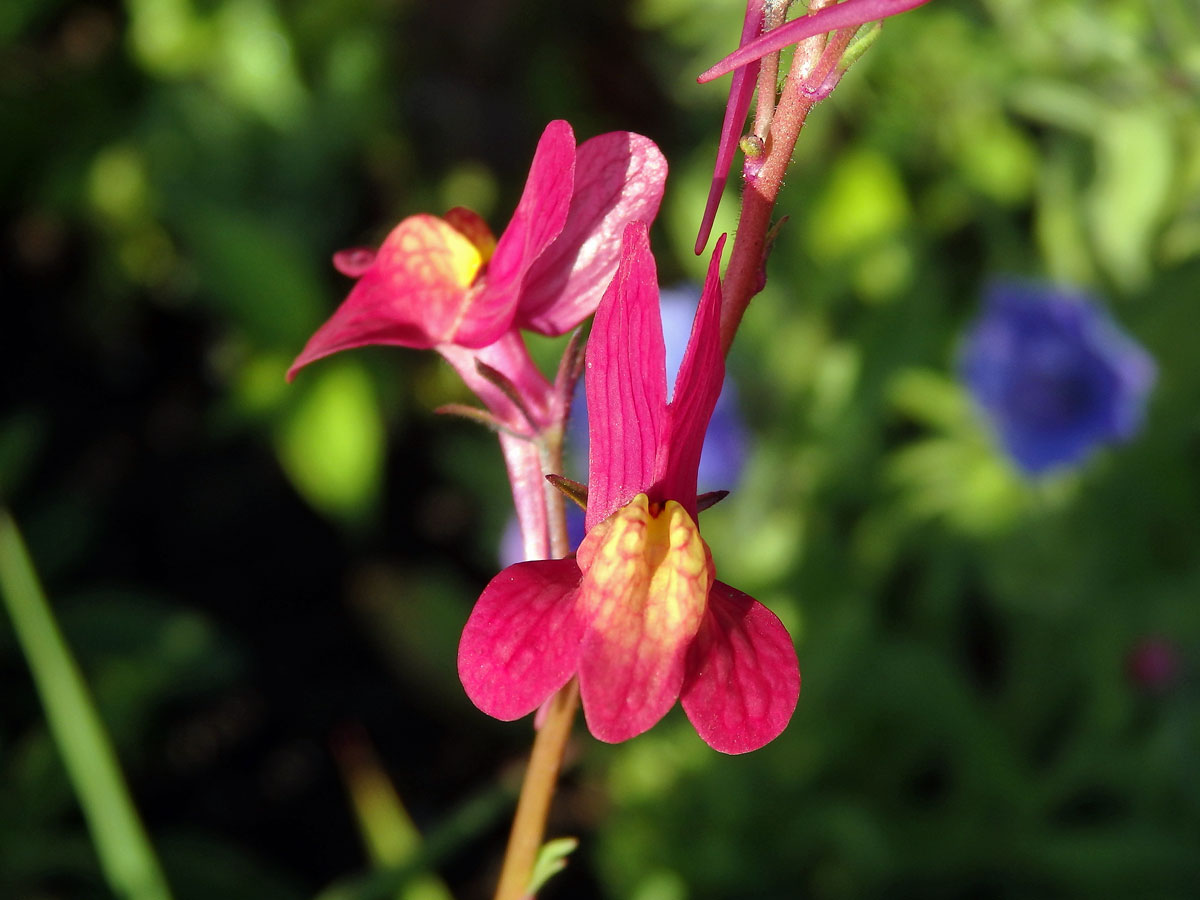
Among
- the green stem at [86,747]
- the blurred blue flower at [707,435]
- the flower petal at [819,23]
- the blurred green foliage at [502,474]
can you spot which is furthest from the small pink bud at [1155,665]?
the flower petal at [819,23]

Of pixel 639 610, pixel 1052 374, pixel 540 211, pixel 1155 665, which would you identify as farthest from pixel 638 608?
pixel 1052 374

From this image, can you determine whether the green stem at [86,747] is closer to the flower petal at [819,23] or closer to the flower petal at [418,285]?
the flower petal at [418,285]

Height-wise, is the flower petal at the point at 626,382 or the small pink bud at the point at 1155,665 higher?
the flower petal at the point at 626,382

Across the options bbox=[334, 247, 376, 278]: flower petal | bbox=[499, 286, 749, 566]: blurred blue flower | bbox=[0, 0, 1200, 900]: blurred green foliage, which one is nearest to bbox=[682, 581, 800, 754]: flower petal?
bbox=[334, 247, 376, 278]: flower petal

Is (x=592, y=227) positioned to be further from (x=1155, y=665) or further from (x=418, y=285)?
(x=1155, y=665)

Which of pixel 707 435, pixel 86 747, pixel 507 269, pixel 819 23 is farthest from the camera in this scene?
pixel 707 435

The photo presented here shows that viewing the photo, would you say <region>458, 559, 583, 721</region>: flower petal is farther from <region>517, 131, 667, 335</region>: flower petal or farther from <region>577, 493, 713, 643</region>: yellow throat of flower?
<region>517, 131, 667, 335</region>: flower petal
